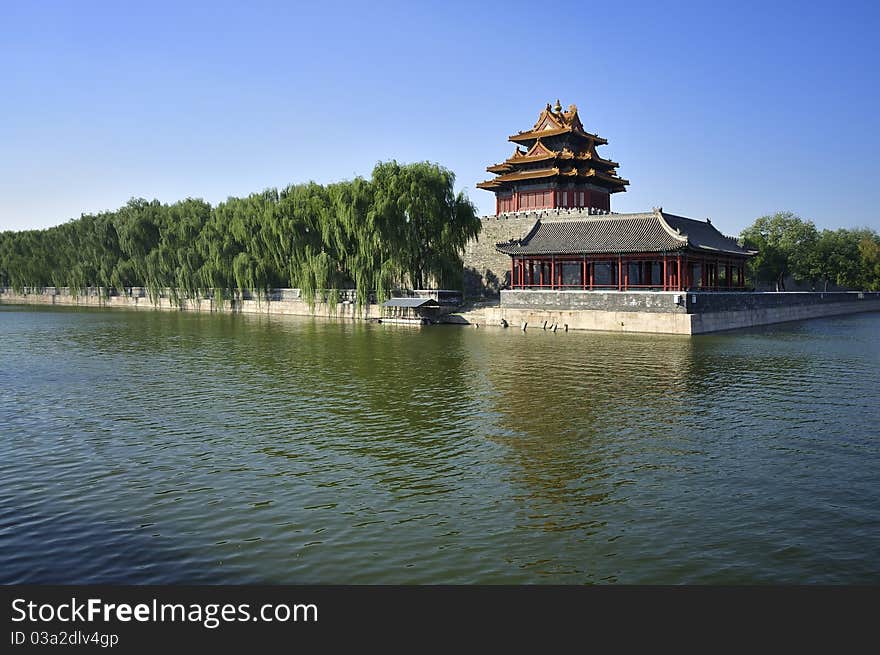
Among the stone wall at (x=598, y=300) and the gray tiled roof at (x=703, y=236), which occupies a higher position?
Answer: the gray tiled roof at (x=703, y=236)

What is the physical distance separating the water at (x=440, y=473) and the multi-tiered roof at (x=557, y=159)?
1253 inches

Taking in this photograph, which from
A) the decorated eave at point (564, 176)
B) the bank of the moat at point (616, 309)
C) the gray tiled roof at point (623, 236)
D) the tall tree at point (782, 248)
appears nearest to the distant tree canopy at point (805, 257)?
the tall tree at point (782, 248)

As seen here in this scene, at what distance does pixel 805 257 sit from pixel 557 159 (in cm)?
2510

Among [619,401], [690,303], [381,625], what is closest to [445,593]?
[381,625]

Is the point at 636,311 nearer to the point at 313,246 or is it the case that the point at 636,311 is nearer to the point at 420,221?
the point at 420,221

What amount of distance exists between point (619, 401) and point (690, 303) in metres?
17.9

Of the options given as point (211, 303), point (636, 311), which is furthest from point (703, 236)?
point (211, 303)

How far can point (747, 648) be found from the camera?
5.94 meters

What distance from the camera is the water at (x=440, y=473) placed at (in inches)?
295

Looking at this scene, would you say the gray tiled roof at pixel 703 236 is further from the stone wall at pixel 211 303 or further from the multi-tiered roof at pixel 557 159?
the stone wall at pixel 211 303

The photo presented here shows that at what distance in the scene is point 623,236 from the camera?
120ft

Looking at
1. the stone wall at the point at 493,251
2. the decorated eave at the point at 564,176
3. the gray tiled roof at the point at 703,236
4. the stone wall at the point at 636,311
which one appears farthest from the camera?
the decorated eave at the point at 564,176

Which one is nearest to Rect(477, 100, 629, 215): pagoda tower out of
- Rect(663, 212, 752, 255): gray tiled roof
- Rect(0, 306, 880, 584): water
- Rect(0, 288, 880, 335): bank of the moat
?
Rect(663, 212, 752, 255): gray tiled roof

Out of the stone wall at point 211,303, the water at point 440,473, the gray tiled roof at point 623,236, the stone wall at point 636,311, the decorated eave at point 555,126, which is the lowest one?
the water at point 440,473
